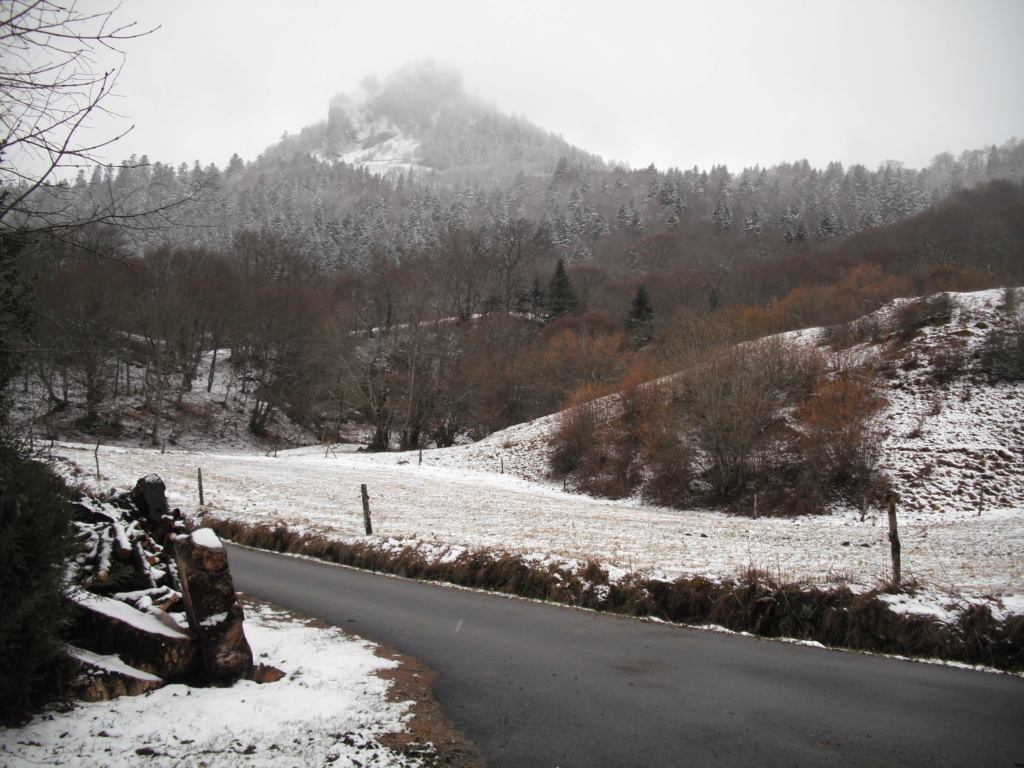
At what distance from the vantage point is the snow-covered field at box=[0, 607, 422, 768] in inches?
152

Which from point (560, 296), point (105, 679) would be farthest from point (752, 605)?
point (560, 296)

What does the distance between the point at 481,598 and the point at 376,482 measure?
1938 centimetres

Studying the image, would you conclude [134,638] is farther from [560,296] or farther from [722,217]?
[722,217]

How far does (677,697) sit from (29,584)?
596cm

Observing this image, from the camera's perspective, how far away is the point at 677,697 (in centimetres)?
573

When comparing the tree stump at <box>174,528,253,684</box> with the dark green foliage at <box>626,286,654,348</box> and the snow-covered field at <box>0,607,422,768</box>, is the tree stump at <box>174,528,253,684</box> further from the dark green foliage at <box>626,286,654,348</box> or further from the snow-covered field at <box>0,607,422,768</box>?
the dark green foliage at <box>626,286,654,348</box>

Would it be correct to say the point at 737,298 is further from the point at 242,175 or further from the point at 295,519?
the point at 242,175

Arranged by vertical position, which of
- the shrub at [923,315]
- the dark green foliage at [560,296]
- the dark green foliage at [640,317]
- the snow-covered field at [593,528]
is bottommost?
the snow-covered field at [593,528]

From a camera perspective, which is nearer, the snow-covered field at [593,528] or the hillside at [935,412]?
the snow-covered field at [593,528]

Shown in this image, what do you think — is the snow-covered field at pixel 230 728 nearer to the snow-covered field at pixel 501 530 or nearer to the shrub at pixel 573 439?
the snow-covered field at pixel 501 530

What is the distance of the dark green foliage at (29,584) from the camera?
389cm

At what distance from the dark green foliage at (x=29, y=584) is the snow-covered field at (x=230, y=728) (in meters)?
0.30

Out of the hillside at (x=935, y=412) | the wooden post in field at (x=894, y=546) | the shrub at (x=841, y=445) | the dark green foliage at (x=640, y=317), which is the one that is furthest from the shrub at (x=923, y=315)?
the wooden post in field at (x=894, y=546)

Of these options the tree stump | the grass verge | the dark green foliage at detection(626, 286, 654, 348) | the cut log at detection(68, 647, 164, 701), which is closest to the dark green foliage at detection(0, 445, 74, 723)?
the cut log at detection(68, 647, 164, 701)
